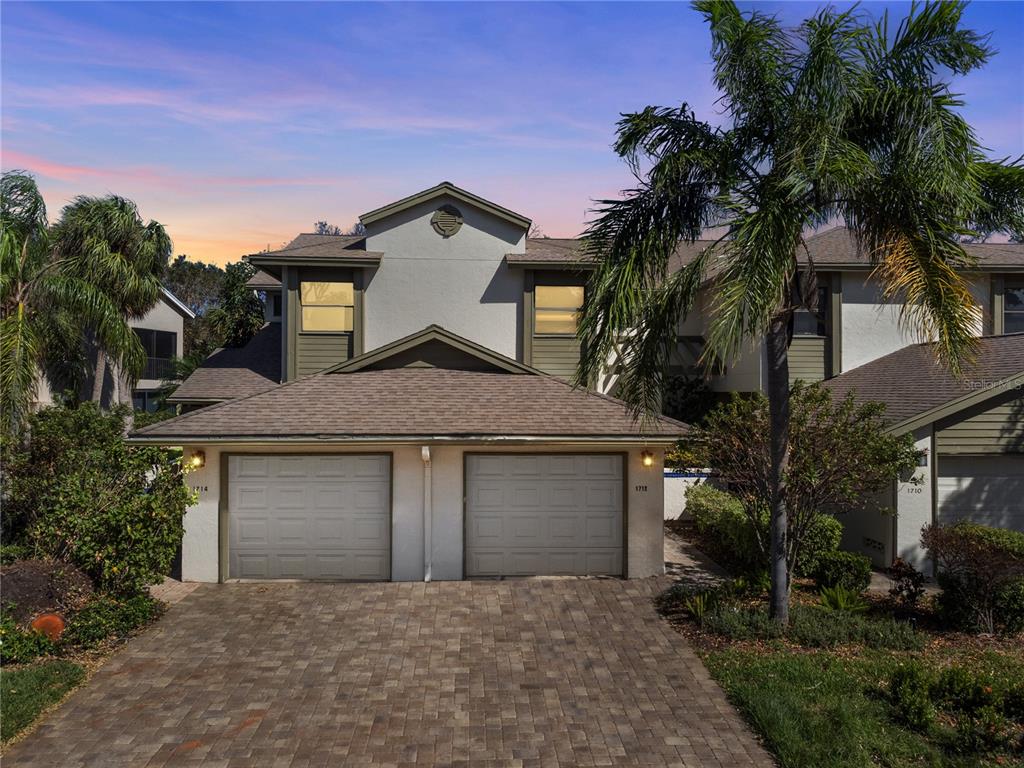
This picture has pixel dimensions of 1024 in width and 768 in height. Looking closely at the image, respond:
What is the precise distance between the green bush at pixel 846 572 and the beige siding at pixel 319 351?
11.6 meters

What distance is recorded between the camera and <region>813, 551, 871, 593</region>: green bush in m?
11.2

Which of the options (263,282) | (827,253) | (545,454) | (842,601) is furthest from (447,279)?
(842,601)

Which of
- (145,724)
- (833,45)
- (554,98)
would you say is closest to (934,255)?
(833,45)

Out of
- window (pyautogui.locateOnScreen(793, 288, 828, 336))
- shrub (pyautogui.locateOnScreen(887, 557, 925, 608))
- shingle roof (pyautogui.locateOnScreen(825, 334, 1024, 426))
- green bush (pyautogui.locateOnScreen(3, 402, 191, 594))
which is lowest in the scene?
shrub (pyautogui.locateOnScreen(887, 557, 925, 608))

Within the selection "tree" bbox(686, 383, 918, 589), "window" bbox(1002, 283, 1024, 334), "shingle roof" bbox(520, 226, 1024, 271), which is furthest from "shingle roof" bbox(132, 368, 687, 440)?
"window" bbox(1002, 283, 1024, 334)

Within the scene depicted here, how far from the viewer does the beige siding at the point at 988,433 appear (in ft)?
42.7

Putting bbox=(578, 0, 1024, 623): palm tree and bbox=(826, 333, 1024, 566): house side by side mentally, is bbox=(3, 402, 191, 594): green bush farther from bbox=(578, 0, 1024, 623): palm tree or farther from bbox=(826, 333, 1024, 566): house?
bbox=(826, 333, 1024, 566): house

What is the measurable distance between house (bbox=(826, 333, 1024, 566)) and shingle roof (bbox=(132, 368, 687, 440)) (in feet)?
15.2

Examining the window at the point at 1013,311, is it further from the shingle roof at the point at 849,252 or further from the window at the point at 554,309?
the window at the point at 554,309

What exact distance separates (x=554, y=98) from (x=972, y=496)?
1089cm

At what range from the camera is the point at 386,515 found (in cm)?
1258

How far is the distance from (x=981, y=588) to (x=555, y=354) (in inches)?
410

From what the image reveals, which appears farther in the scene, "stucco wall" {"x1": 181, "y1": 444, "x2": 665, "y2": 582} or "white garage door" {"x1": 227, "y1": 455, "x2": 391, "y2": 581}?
"white garage door" {"x1": 227, "y1": 455, "x2": 391, "y2": 581}

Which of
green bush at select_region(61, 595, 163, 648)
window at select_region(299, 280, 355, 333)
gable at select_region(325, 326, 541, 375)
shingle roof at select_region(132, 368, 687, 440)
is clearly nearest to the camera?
green bush at select_region(61, 595, 163, 648)
